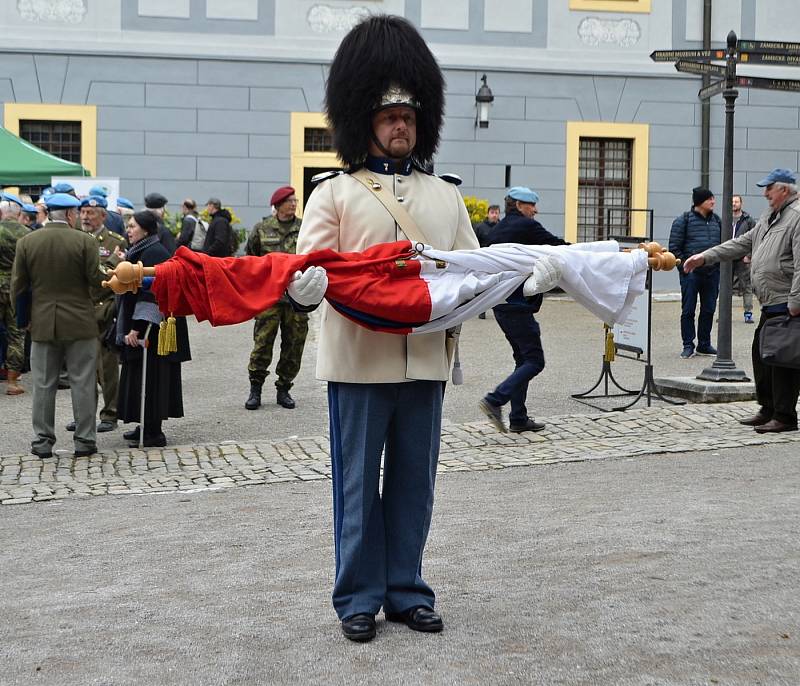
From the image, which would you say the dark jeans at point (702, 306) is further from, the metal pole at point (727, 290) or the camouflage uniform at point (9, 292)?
the camouflage uniform at point (9, 292)

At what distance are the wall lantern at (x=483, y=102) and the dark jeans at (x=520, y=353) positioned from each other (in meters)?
12.8

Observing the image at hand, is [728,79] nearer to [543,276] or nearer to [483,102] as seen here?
[543,276]

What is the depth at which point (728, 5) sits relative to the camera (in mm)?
22656

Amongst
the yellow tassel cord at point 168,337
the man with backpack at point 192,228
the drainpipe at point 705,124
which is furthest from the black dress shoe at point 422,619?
the drainpipe at point 705,124

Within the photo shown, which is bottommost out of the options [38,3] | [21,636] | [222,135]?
[21,636]

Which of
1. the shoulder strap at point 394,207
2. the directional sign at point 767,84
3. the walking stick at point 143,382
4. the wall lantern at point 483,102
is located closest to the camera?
the shoulder strap at point 394,207

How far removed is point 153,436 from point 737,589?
5.51 meters

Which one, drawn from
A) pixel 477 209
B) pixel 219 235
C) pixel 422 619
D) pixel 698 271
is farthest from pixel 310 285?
pixel 477 209

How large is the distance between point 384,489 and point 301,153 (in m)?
17.7

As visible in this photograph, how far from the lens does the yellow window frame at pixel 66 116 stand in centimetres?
2116

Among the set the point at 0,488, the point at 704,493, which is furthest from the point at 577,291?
the point at 0,488

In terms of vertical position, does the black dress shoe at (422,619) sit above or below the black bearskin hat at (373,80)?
below

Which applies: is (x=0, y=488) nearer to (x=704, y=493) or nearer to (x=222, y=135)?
(x=704, y=493)

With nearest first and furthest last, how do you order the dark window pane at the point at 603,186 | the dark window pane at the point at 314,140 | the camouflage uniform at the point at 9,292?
the camouflage uniform at the point at 9,292, the dark window pane at the point at 314,140, the dark window pane at the point at 603,186
